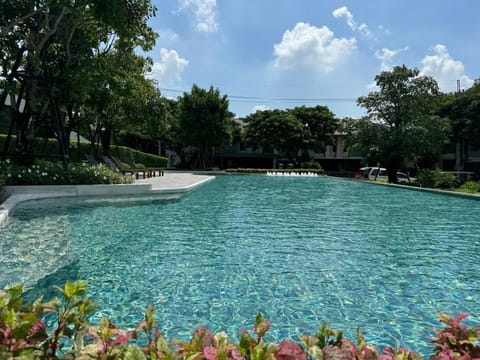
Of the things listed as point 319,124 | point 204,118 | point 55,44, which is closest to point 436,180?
point 55,44

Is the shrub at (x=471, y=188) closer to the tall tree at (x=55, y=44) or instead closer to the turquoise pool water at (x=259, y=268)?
the turquoise pool water at (x=259, y=268)

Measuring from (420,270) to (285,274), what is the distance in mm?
2166

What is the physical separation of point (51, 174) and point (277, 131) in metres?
34.5

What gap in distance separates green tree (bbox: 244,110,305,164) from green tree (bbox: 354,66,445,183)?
1900 cm

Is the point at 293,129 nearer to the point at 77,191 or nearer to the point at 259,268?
the point at 77,191

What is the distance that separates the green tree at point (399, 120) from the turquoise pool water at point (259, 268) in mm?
15536

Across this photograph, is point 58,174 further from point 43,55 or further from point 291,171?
point 291,171

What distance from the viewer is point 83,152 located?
27.1m

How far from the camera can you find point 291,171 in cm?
4138

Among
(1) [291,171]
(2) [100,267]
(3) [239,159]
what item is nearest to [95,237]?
(2) [100,267]

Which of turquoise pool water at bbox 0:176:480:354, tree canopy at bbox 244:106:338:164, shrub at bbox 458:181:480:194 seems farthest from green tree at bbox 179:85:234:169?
turquoise pool water at bbox 0:176:480:354

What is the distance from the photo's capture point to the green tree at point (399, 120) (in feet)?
77.1

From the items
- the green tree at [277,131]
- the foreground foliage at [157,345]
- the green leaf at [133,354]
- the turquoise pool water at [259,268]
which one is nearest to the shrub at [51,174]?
the turquoise pool water at [259,268]

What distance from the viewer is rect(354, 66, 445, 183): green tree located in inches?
925
